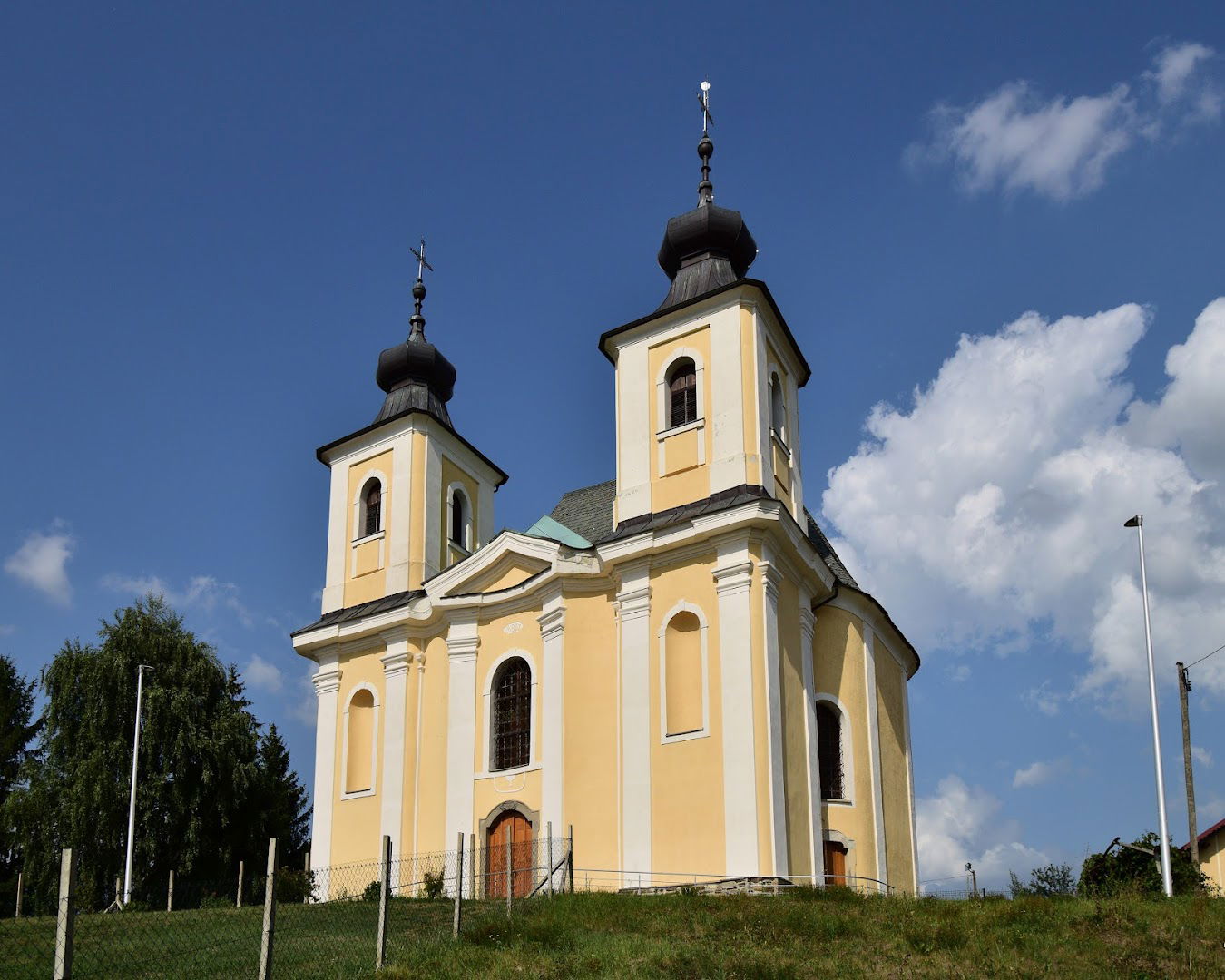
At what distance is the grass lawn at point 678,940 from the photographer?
12836mm

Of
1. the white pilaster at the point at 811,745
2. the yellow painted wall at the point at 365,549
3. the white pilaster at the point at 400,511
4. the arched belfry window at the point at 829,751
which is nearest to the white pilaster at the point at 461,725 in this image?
the white pilaster at the point at 400,511

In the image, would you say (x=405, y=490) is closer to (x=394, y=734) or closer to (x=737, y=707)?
(x=394, y=734)

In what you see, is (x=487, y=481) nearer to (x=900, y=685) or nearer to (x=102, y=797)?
(x=900, y=685)

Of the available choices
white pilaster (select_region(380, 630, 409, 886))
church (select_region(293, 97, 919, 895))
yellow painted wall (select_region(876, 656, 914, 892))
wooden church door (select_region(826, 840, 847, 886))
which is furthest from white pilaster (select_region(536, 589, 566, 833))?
yellow painted wall (select_region(876, 656, 914, 892))

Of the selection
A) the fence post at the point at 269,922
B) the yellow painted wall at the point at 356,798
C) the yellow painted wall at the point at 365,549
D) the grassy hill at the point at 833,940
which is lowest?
the grassy hill at the point at 833,940

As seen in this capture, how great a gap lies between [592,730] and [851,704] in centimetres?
534

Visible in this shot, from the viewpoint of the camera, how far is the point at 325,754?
27.9 m

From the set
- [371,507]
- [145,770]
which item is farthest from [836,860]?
[145,770]

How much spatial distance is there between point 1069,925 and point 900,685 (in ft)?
42.9

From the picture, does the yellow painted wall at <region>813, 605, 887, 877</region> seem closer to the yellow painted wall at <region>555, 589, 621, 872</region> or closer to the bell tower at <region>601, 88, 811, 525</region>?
the bell tower at <region>601, 88, 811, 525</region>

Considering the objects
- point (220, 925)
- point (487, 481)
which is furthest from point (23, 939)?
Result: point (487, 481)

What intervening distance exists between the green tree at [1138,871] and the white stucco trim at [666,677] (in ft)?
25.5

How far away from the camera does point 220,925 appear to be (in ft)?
56.7

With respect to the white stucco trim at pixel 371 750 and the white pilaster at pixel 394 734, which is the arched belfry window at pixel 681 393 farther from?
the white stucco trim at pixel 371 750
